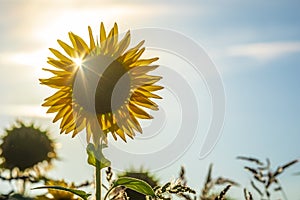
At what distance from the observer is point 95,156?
103 inches

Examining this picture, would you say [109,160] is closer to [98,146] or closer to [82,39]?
[98,146]

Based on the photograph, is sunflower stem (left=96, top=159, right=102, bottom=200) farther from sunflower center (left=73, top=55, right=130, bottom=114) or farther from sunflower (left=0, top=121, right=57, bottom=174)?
sunflower (left=0, top=121, right=57, bottom=174)

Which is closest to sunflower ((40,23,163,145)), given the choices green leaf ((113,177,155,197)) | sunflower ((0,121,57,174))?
green leaf ((113,177,155,197))

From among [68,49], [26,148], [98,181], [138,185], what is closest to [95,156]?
[98,181]

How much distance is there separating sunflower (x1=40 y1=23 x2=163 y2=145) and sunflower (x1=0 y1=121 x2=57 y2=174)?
4.64m

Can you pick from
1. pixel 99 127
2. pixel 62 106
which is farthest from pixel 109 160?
pixel 62 106

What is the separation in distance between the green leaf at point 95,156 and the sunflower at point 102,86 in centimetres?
32

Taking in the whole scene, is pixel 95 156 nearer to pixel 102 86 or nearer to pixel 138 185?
pixel 138 185

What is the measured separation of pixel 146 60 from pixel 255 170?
857 millimetres

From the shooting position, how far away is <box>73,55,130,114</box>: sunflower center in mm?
3029

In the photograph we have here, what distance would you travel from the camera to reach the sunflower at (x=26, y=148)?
300 inches

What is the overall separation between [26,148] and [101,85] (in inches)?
194

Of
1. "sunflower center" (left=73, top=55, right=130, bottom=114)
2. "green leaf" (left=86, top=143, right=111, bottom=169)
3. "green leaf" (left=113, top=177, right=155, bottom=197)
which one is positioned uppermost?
"sunflower center" (left=73, top=55, right=130, bottom=114)

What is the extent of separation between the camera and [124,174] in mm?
5551
